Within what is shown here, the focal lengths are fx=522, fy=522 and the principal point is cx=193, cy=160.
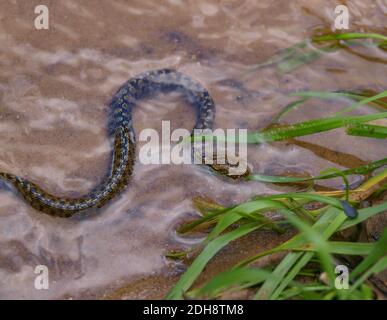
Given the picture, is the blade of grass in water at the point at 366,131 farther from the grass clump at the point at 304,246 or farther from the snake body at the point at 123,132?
the snake body at the point at 123,132

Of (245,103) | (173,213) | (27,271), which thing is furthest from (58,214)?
(245,103)

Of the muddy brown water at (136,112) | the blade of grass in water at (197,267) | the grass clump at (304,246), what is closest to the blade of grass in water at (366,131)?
the grass clump at (304,246)

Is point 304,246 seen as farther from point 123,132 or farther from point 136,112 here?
point 136,112

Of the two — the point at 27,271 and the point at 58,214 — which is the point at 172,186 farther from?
the point at 27,271

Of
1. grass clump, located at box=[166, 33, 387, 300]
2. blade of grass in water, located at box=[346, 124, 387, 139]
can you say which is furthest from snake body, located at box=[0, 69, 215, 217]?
blade of grass in water, located at box=[346, 124, 387, 139]


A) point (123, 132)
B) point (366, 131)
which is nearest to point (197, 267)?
point (366, 131)

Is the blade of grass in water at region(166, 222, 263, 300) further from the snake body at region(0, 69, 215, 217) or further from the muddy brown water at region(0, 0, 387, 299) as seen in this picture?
the snake body at region(0, 69, 215, 217)
